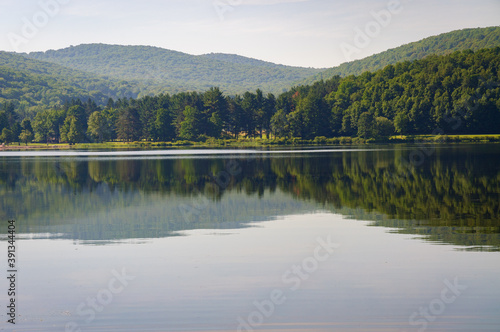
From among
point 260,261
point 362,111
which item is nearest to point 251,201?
point 260,261

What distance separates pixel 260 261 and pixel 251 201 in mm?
14673

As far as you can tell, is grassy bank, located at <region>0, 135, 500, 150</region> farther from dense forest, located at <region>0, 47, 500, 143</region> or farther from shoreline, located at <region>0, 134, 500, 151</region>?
dense forest, located at <region>0, 47, 500, 143</region>

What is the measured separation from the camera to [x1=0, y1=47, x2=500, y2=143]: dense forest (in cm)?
15062

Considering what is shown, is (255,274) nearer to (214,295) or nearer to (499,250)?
(214,295)

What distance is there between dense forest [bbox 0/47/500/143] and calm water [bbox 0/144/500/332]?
125000 mm

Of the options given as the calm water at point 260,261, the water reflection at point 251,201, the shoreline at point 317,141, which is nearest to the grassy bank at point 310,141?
the shoreline at point 317,141

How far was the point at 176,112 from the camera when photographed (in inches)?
7495

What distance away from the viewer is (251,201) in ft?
104

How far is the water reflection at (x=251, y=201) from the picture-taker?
22.9 m

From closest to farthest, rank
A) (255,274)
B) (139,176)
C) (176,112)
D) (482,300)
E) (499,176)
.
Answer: (482,300) → (255,274) → (499,176) → (139,176) → (176,112)

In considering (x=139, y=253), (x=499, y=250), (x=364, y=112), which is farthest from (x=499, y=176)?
(x=364, y=112)

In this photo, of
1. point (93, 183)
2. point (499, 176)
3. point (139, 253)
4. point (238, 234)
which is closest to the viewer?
point (139, 253)

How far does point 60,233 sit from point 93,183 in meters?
22.2

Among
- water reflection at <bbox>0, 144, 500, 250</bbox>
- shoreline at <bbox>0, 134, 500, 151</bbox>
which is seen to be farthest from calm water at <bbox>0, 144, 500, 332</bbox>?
shoreline at <bbox>0, 134, 500, 151</bbox>
